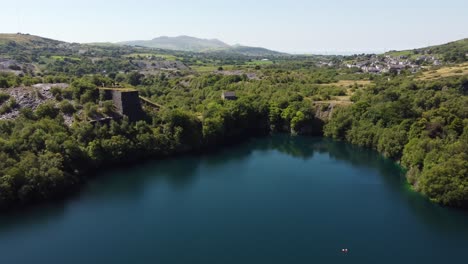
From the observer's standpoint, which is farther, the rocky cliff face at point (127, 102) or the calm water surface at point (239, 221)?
the rocky cliff face at point (127, 102)

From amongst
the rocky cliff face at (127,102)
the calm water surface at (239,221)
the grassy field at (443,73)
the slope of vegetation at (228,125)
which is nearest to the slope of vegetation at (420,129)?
the slope of vegetation at (228,125)

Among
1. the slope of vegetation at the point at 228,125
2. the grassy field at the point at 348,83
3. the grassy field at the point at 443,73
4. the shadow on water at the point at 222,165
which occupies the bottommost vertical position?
the shadow on water at the point at 222,165

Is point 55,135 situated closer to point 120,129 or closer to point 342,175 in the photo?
point 120,129

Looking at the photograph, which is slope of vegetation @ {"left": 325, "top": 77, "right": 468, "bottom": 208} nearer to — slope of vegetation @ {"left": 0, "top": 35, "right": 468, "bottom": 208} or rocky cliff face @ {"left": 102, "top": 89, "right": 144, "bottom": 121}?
slope of vegetation @ {"left": 0, "top": 35, "right": 468, "bottom": 208}

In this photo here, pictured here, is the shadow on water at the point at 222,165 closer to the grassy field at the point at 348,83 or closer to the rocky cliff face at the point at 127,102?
the rocky cliff face at the point at 127,102

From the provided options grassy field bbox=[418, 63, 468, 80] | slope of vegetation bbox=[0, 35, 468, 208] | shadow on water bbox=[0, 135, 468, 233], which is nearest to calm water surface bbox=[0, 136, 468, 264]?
shadow on water bbox=[0, 135, 468, 233]

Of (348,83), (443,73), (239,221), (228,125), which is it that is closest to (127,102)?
(228,125)

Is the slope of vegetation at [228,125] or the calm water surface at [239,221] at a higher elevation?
the slope of vegetation at [228,125]
